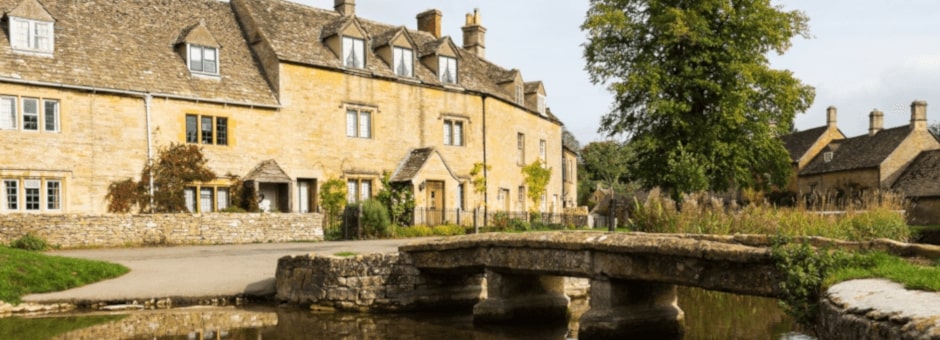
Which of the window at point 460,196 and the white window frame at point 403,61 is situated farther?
the window at point 460,196

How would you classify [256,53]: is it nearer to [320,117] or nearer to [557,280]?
[320,117]

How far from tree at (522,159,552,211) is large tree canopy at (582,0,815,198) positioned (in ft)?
32.4

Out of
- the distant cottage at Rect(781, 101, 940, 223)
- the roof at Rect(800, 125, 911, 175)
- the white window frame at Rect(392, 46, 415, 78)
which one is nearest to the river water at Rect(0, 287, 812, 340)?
the white window frame at Rect(392, 46, 415, 78)

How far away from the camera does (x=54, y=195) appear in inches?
1000

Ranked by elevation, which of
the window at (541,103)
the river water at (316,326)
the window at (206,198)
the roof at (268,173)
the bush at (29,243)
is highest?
the window at (541,103)

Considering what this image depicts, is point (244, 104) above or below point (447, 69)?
below

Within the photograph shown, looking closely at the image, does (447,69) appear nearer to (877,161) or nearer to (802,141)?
(877,161)

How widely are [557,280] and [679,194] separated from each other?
44.7 ft

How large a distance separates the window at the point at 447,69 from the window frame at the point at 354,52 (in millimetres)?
4190

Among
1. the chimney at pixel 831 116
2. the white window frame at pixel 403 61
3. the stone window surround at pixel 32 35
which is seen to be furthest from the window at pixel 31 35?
the chimney at pixel 831 116

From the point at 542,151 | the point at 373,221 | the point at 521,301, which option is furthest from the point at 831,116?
the point at 521,301

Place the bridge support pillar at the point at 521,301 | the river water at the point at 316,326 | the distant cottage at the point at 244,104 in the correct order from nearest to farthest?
1. the river water at the point at 316,326
2. the bridge support pillar at the point at 521,301
3. the distant cottage at the point at 244,104

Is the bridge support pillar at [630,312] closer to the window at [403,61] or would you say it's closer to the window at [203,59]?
the window at [203,59]

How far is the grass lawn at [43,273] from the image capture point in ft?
49.6
